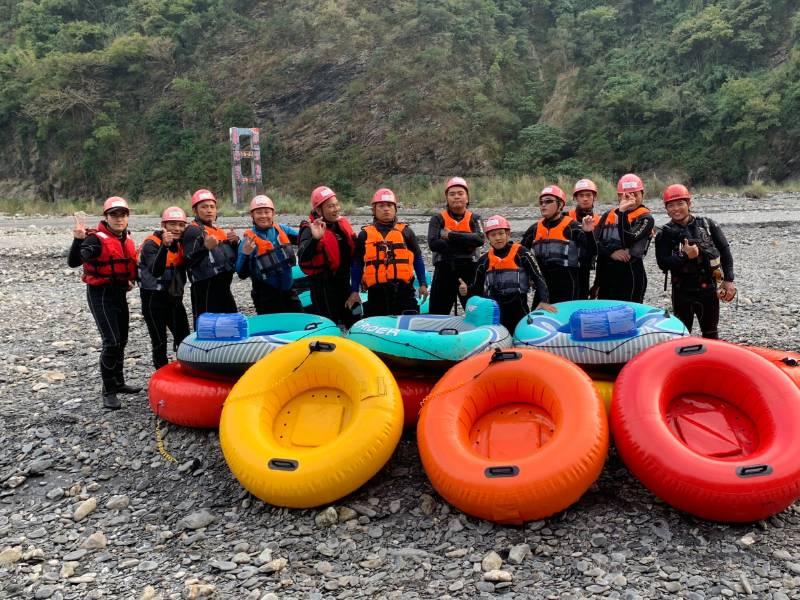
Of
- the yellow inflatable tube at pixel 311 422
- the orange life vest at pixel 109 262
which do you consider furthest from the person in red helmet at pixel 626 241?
the orange life vest at pixel 109 262

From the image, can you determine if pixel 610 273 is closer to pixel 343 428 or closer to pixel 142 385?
pixel 343 428

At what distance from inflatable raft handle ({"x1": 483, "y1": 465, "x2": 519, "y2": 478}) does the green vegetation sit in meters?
20.1

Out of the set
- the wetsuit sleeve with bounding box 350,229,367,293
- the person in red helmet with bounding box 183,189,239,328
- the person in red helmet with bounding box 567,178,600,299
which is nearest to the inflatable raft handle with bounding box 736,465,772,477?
the person in red helmet with bounding box 567,178,600,299

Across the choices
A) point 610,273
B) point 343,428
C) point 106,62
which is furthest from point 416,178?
point 343,428

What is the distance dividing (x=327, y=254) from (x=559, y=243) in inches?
78.6

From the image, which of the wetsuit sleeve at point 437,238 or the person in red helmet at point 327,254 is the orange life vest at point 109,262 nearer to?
the person in red helmet at point 327,254

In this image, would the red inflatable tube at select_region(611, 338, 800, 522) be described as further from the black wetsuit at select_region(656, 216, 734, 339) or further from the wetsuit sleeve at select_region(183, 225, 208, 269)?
the wetsuit sleeve at select_region(183, 225, 208, 269)

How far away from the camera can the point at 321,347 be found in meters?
4.09

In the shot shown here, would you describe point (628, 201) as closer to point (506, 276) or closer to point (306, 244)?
point (506, 276)

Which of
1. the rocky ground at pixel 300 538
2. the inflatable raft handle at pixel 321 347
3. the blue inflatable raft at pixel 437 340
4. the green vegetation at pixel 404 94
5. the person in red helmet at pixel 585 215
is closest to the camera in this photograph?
the rocky ground at pixel 300 538

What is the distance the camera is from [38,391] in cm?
580

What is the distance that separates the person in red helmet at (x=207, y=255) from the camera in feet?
16.5

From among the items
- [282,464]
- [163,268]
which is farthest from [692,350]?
[163,268]

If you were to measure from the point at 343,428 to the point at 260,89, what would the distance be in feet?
104
